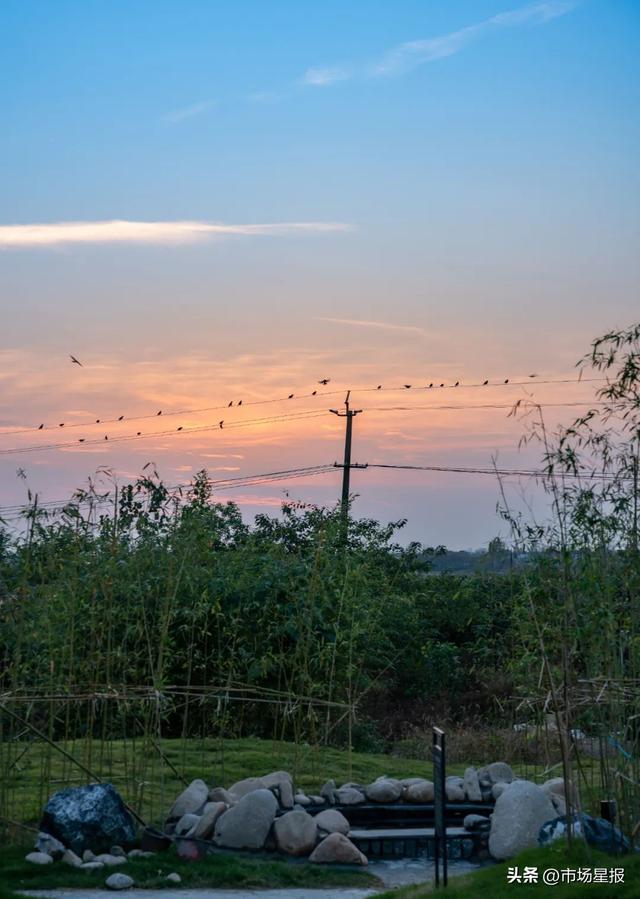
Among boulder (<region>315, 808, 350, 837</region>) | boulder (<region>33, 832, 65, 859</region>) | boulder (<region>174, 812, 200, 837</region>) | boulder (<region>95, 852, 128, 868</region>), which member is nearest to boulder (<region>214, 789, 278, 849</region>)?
boulder (<region>174, 812, 200, 837</region>)

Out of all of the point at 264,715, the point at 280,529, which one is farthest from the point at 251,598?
the point at 280,529

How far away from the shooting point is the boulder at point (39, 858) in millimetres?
6672

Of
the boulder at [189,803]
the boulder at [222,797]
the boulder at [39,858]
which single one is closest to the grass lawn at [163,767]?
the boulder at [189,803]

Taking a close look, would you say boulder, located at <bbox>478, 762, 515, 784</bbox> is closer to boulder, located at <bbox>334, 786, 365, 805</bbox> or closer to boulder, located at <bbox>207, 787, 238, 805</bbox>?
boulder, located at <bbox>334, 786, 365, 805</bbox>

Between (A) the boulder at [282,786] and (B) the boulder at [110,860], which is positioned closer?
(B) the boulder at [110,860]

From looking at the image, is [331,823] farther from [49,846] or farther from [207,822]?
[49,846]

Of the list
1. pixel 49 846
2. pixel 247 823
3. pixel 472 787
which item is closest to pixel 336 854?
pixel 247 823

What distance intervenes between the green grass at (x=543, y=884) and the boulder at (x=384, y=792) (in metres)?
1.79

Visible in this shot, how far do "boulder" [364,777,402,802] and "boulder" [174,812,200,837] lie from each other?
1.33 meters

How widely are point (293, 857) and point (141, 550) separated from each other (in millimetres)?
3765

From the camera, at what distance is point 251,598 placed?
11211 millimetres

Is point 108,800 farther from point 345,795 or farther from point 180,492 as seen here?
point 180,492

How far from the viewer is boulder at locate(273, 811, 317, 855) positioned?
7.12 metres

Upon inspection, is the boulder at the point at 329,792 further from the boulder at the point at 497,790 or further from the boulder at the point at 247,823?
the boulder at the point at 497,790
